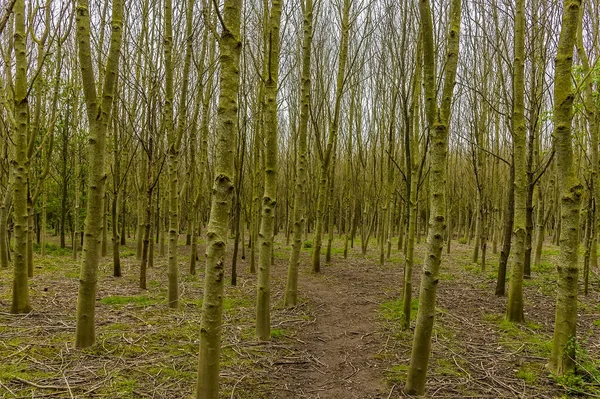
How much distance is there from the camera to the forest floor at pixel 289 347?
130 inches

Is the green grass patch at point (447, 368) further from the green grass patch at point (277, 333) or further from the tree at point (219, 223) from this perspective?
the tree at point (219, 223)

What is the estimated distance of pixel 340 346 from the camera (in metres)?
4.56

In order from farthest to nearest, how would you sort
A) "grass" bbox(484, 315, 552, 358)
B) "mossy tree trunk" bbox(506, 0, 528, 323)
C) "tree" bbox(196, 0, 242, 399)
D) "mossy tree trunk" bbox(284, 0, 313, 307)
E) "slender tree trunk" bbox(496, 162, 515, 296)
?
"slender tree trunk" bbox(496, 162, 515, 296), "mossy tree trunk" bbox(284, 0, 313, 307), "mossy tree trunk" bbox(506, 0, 528, 323), "grass" bbox(484, 315, 552, 358), "tree" bbox(196, 0, 242, 399)

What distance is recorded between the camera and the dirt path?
349 centimetres

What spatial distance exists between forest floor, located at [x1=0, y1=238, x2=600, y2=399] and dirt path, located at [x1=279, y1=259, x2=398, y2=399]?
2cm

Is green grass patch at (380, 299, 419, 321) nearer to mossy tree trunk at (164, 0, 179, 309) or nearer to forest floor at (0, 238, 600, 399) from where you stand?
forest floor at (0, 238, 600, 399)

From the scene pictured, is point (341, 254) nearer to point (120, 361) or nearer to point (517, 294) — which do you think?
point (517, 294)

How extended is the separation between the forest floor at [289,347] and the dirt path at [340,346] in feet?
0.06

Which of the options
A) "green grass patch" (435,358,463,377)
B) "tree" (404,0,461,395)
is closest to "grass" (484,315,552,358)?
"green grass patch" (435,358,463,377)

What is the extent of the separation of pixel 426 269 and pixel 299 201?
3.26 m

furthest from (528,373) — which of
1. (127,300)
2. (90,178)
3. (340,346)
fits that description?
(127,300)

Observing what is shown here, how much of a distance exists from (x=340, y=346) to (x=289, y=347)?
597 millimetres

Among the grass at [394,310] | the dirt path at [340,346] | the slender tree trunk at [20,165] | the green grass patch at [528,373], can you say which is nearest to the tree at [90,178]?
the slender tree trunk at [20,165]

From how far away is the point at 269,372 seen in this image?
12.3ft
